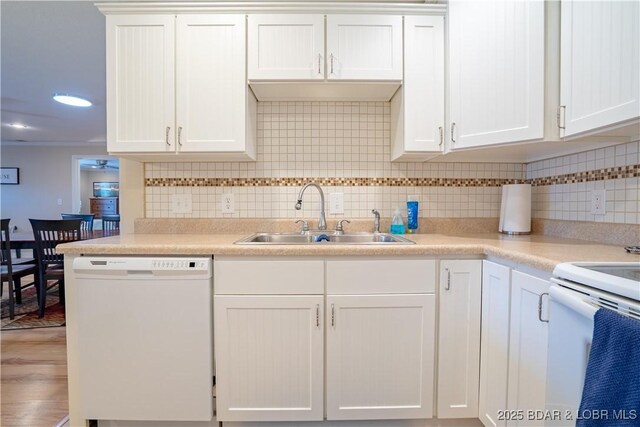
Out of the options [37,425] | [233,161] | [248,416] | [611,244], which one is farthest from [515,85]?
[37,425]

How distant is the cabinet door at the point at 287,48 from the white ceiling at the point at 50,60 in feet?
3.65

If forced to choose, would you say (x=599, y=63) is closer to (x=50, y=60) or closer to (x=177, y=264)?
→ (x=177, y=264)

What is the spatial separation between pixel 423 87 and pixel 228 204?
131 cm

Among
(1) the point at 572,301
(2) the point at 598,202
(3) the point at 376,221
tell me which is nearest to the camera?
(1) the point at 572,301

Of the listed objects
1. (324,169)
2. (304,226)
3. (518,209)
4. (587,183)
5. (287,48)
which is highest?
(287,48)

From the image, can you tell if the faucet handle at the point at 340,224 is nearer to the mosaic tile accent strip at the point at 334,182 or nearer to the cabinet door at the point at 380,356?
the mosaic tile accent strip at the point at 334,182

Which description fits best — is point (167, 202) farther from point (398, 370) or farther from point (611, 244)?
point (611, 244)

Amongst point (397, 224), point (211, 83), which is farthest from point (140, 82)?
point (397, 224)

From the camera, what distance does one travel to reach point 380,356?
1.34m

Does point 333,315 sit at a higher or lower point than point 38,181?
lower

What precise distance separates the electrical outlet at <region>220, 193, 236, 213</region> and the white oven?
1.62 m

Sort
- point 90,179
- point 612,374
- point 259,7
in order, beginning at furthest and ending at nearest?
1. point 90,179
2. point 259,7
3. point 612,374

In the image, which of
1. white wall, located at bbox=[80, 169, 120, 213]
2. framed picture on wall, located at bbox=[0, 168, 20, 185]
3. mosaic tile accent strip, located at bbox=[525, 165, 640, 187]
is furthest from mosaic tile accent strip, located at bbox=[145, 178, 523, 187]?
white wall, located at bbox=[80, 169, 120, 213]

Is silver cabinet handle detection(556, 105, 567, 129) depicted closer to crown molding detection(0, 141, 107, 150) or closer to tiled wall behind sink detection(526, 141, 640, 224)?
tiled wall behind sink detection(526, 141, 640, 224)
